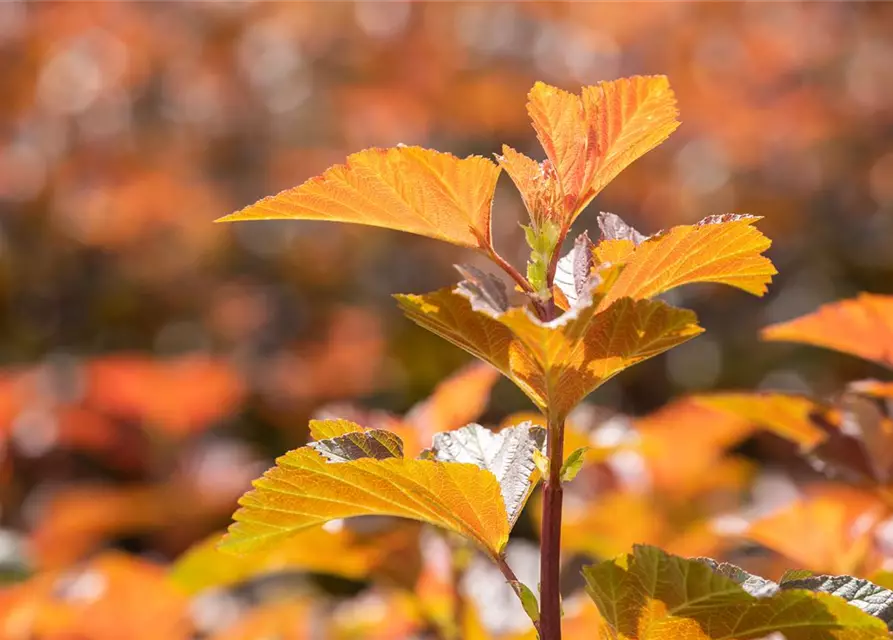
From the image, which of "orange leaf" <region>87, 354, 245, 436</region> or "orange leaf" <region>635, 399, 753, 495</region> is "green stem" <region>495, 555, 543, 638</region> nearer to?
"orange leaf" <region>635, 399, 753, 495</region>

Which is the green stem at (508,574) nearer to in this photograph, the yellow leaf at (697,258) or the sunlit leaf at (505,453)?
the sunlit leaf at (505,453)

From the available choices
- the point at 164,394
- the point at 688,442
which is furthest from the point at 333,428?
the point at 164,394

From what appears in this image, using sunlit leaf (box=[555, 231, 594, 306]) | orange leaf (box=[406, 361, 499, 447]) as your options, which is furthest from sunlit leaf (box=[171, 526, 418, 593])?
sunlit leaf (box=[555, 231, 594, 306])

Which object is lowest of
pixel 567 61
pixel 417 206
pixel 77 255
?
pixel 77 255

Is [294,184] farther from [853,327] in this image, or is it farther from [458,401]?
[853,327]

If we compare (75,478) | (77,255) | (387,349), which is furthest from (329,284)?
(75,478)

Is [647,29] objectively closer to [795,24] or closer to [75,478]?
[795,24]
